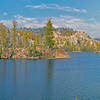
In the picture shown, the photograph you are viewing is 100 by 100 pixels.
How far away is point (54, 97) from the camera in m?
40.2

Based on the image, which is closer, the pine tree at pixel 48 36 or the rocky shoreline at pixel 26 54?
the rocky shoreline at pixel 26 54

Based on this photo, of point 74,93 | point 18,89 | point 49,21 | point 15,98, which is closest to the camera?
point 15,98

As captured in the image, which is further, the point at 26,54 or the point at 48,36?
the point at 48,36

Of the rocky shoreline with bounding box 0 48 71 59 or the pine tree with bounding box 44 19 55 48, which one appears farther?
the pine tree with bounding box 44 19 55 48

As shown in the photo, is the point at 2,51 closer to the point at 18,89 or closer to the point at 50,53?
the point at 50,53

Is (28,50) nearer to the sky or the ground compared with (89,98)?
nearer to the sky

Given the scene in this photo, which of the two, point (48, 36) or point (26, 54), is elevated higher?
point (48, 36)

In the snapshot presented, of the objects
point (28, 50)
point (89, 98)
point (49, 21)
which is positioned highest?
point (49, 21)

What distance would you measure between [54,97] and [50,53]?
337 feet

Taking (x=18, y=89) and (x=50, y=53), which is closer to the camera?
(x=18, y=89)

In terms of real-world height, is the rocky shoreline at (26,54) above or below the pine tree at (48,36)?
below

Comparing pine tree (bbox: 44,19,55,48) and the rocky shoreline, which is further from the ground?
pine tree (bbox: 44,19,55,48)

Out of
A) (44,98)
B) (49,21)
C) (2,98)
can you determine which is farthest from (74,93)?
(49,21)

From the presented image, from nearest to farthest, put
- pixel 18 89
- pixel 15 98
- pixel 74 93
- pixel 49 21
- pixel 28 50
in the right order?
1. pixel 15 98
2. pixel 74 93
3. pixel 18 89
4. pixel 28 50
5. pixel 49 21
